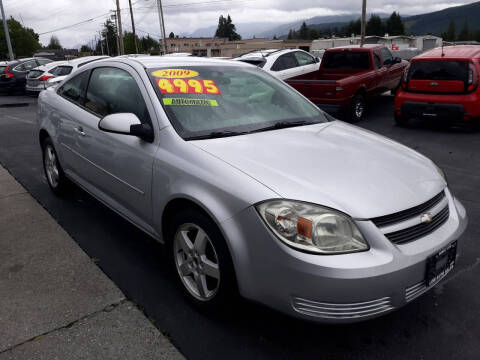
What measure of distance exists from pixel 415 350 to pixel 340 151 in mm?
1261

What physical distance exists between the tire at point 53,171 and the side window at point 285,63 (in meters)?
6.85

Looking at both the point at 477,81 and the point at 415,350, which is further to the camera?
the point at 477,81

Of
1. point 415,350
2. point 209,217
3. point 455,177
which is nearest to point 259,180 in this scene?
point 209,217

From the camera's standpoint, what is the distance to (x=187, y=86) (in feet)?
10.4

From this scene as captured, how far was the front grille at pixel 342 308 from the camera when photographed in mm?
2078

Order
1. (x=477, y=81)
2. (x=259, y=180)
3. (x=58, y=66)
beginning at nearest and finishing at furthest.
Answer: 1. (x=259, y=180)
2. (x=477, y=81)
3. (x=58, y=66)

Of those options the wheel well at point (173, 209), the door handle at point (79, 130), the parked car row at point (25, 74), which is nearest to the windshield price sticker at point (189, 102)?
the wheel well at point (173, 209)

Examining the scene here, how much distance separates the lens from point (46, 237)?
12.7ft

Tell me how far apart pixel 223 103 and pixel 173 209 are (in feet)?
3.04

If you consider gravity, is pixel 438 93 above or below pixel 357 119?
above

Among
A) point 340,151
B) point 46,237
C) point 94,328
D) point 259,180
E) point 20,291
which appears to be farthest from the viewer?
point 46,237

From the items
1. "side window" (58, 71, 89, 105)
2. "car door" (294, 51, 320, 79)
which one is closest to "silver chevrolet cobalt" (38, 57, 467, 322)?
"side window" (58, 71, 89, 105)

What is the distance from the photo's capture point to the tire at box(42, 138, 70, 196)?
4703 mm

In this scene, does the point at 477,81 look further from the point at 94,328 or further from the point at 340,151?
the point at 94,328
